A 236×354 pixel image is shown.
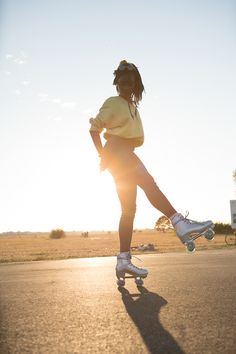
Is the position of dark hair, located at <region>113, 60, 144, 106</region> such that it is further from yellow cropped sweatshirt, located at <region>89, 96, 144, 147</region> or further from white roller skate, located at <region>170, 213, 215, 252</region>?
white roller skate, located at <region>170, 213, 215, 252</region>

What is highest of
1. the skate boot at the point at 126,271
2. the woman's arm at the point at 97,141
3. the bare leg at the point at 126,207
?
the woman's arm at the point at 97,141

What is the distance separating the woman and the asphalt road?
505mm

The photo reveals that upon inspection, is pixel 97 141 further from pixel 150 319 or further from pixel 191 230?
pixel 150 319

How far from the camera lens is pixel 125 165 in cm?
404

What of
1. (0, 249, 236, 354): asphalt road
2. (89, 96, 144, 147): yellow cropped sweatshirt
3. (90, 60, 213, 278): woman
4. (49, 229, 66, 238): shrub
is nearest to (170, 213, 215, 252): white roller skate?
(90, 60, 213, 278): woman

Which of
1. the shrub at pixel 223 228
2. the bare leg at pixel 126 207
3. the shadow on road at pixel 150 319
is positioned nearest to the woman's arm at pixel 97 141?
the bare leg at pixel 126 207

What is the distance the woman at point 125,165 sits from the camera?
13.0 feet

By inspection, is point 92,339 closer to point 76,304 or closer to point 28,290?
point 76,304

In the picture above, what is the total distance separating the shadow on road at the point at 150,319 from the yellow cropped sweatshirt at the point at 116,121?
1539mm

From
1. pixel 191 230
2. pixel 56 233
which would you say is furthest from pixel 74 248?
pixel 56 233

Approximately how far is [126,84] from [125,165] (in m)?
0.92

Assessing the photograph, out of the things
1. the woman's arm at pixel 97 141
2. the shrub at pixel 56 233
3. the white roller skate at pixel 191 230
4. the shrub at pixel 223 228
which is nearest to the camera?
the white roller skate at pixel 191 230

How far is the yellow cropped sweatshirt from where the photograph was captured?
13.6ft

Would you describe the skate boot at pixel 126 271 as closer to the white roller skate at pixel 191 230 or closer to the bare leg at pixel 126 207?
the bare leg at pixel 126 207
